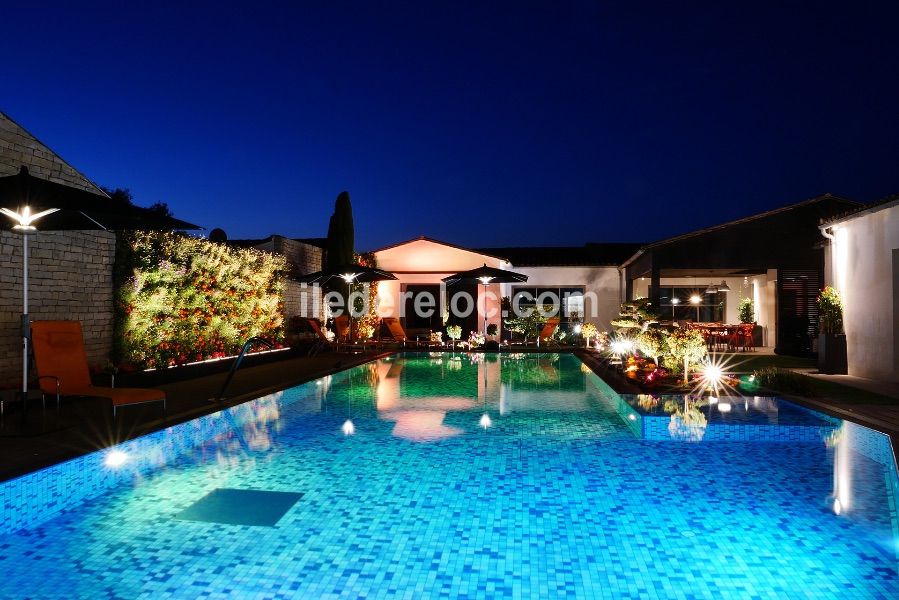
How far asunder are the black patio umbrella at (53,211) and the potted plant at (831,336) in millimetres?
11088

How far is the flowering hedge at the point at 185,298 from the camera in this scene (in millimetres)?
8484

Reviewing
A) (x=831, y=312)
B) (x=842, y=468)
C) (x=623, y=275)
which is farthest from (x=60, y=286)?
(x=623, y=275)

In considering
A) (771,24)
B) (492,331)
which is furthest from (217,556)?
(771,24)

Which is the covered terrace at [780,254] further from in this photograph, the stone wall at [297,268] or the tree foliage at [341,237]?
the stone wall at [297,268]

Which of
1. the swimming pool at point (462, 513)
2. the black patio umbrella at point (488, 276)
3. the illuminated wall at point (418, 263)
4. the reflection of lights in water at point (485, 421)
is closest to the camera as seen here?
the swimming pool at point (462, 513)

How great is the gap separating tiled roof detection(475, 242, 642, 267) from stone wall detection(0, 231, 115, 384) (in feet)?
49.1

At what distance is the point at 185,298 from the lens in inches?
381

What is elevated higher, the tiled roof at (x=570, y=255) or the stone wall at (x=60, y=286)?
the tiled roof at (x=570, y=255)

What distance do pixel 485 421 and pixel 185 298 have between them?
571 centimetres

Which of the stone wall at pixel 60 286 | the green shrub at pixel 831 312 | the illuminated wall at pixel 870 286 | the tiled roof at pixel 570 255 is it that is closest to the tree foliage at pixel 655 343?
the illuminated wall at pixel 870 286

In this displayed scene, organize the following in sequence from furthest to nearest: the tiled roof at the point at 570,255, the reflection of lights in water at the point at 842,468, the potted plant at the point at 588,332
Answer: the tiled roof at the point at 570,255, the potted plant at the point at 588,332, the reflection of lights in water at the point at 842,468

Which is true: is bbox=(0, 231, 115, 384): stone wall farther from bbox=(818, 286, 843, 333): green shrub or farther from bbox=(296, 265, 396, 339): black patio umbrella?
bbox=(818, 286, 843, 333): green shrub

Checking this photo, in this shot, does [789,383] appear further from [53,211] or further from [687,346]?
[53,211]

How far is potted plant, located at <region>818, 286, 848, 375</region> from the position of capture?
10797mm
